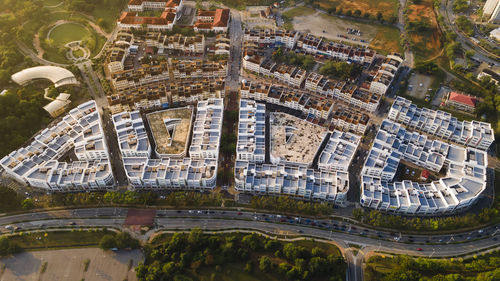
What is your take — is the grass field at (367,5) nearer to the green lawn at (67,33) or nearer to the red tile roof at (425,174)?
the red tile roof at (425,174)

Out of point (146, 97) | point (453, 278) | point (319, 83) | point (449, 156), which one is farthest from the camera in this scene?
point (319, 83)

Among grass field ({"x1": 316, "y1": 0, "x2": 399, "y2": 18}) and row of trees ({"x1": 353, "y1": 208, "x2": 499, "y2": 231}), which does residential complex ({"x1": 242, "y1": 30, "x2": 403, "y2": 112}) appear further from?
row of trees ({"x1": 353, "y1": 208, "x2": 499, "y2": 231})

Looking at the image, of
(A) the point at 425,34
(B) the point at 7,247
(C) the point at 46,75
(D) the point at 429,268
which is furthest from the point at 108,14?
(D) the point at 429,268

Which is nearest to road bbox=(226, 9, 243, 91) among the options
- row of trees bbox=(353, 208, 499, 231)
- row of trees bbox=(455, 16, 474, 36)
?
row of trees bbox=(353, 208, 499, 231)

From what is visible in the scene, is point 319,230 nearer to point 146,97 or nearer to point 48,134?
point 146,97

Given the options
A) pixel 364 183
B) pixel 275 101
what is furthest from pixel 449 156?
pixel 275 101
